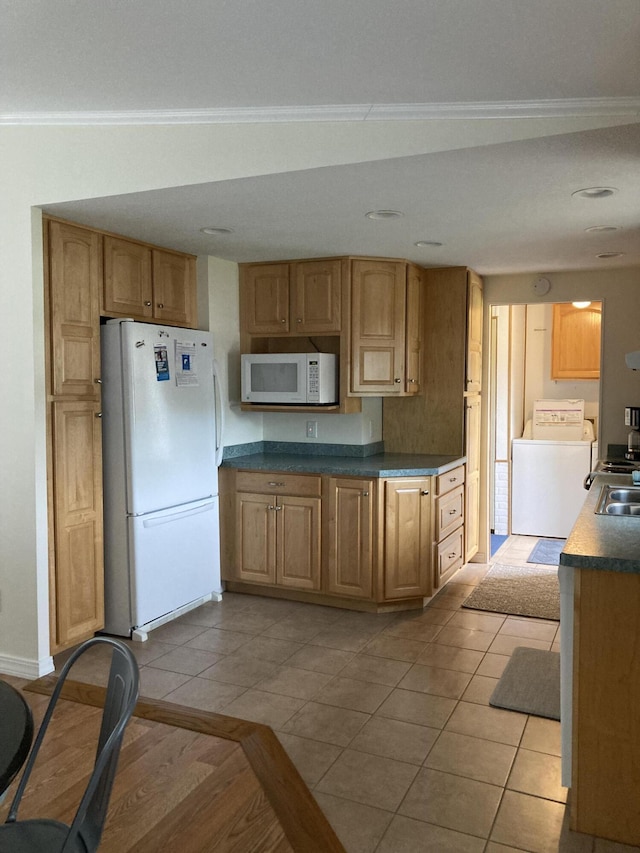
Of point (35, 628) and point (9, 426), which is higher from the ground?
point (9, 426)

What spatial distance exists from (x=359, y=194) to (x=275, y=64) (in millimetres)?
840

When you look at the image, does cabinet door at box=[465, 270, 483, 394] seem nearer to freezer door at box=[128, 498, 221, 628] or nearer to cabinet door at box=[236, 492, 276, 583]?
cabinet door at box=[236, 492, 276, 583]

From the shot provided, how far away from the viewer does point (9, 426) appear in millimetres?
3283

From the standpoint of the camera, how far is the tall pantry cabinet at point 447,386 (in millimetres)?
4863

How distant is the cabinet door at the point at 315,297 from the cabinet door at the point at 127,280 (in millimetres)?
959

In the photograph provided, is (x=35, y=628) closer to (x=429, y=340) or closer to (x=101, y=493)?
(x=101, y=493)

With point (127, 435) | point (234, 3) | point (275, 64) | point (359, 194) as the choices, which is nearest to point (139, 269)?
point (127, 435)

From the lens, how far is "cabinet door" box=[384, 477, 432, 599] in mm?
Result: 4180

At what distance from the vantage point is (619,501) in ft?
11.1

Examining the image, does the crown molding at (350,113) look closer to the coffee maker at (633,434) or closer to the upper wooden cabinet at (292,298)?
→ the upper wooden cabinet at (292,298)

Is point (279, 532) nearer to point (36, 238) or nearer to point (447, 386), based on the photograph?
point (447, 386)

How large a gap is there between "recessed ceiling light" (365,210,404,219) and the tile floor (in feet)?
7.01

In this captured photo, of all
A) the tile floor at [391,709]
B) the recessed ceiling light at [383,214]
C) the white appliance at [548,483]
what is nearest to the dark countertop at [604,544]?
the tile floor at [391,709]

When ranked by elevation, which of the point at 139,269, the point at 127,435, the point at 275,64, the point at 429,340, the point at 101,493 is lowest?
the point at 101,493
